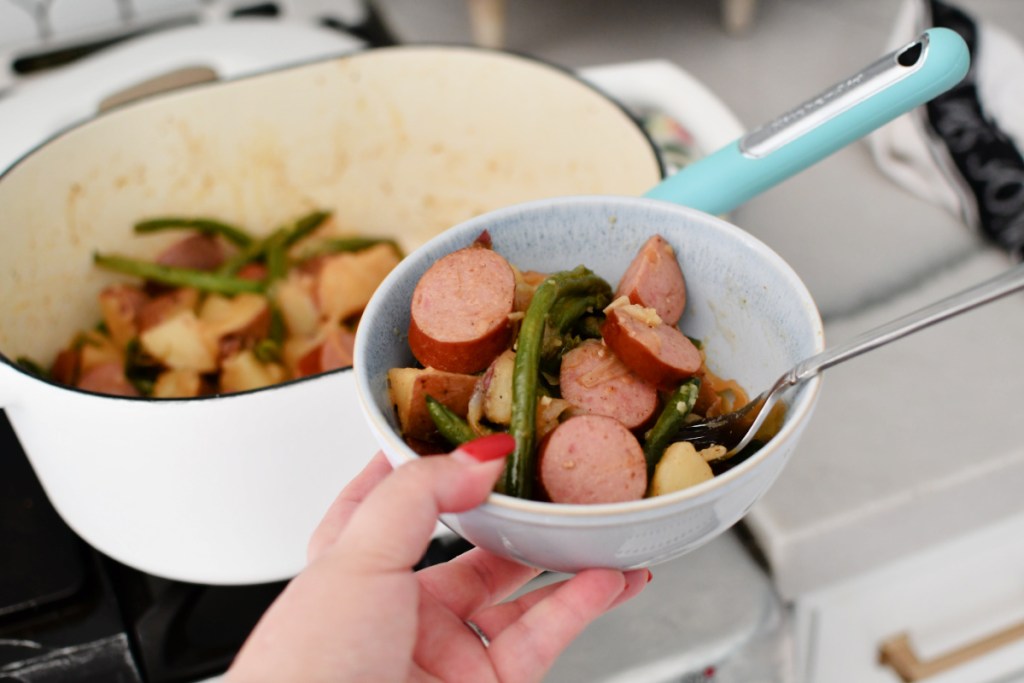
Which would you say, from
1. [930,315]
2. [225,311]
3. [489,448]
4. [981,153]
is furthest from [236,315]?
[981,153]

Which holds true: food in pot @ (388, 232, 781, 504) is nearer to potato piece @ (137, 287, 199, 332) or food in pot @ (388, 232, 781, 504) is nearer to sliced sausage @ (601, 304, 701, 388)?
sliced sausage @ (601, 304, 701, 388)

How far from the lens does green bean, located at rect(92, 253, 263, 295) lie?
945 mm

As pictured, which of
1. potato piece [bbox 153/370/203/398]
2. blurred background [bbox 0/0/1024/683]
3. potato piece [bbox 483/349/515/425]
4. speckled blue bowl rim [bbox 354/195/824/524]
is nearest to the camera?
speckled blue bowl rim [bbox 354/195/824/524]

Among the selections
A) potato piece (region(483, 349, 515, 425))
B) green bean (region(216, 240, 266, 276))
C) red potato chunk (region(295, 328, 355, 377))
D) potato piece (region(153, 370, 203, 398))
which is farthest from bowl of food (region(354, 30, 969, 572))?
green bean (region(216, 240, 266, 276))

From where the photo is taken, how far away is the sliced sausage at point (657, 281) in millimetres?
542

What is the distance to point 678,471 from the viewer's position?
18.6 inches

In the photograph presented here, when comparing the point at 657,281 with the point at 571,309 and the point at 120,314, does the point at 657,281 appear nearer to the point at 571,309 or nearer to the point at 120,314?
the point at 571,309

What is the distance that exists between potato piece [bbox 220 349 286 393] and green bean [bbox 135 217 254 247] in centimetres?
18

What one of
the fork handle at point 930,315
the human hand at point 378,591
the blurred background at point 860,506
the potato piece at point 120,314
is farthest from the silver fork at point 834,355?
the potato piece at point 120,314

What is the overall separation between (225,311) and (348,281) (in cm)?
13

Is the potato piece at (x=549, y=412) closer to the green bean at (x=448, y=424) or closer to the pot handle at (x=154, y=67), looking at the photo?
the green bean at (x=448, y=424)

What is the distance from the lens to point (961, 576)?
880mm

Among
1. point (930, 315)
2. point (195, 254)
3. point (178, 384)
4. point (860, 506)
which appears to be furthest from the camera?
point (195, 254)

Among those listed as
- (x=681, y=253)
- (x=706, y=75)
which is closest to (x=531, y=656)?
(x=681, y=253)
